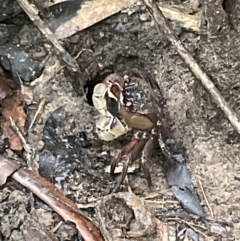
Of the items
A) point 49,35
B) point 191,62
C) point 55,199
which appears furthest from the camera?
point 49,35

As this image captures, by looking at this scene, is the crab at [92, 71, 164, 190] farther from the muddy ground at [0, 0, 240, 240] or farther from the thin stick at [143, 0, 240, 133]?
the thin stick at [143, 0, 240, 133]

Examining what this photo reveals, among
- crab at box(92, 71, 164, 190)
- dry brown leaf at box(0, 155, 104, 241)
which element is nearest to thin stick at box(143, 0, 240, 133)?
crab at box(92, 71, 164, 190)

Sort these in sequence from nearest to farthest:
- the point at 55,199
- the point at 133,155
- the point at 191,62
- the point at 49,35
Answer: the point at 191,62
the point at 55,199
the point at 133,155
the point at 49,35

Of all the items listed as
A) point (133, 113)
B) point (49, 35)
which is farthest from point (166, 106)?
point (49, 35)

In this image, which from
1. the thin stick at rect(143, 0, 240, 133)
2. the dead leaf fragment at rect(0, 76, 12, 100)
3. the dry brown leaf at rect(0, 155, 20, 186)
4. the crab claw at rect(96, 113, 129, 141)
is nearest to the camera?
the thin stick at rect(143, 0, 240, 133)

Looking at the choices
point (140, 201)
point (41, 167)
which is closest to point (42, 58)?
point (41, 167)

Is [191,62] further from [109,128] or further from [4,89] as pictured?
[4,89]
